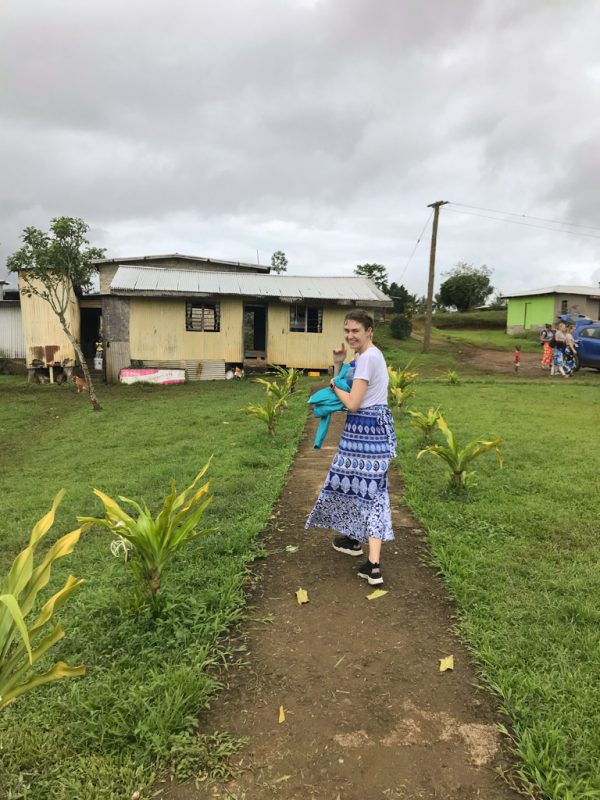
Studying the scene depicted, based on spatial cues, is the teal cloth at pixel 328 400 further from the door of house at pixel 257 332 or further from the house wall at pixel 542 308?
the house wall at pixel 542 308

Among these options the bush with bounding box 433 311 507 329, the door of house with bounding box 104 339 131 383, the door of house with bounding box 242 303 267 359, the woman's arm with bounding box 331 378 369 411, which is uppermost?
the bush with bounding box 433 311 507 329

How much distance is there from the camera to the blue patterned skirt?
3484mm

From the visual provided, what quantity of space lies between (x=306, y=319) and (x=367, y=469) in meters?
14.6

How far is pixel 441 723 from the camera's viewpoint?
7.44 ft

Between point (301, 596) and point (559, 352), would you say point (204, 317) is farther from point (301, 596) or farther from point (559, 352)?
point (301, 596)

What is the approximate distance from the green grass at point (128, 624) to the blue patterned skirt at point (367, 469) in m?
0.89

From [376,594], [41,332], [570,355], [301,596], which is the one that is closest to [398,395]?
[376,594]

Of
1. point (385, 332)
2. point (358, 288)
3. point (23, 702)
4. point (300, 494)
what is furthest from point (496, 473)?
point (385, 332)

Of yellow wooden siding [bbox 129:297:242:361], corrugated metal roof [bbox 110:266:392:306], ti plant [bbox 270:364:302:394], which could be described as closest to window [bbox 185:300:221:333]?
yellow wooden siding [bbox 129:297:242:361]

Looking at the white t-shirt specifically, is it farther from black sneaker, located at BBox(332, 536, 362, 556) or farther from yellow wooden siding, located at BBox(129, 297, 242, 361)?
yellow wooden siding, located at BBox(129, 297, 242, 361)

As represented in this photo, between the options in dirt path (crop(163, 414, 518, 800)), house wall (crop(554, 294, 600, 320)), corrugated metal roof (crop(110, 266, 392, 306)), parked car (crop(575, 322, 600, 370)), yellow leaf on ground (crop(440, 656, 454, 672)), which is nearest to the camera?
dirt path (crop(163, 414, 518, 800))

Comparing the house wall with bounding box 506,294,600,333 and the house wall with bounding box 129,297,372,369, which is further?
the house wall with bounding box 506,294,600,333

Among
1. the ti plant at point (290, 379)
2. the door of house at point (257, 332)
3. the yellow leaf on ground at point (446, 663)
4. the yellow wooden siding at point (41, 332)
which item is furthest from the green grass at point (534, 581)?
the yellow wooden siding at point (41, 332)

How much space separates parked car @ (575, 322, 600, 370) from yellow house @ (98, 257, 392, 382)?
264 inches
